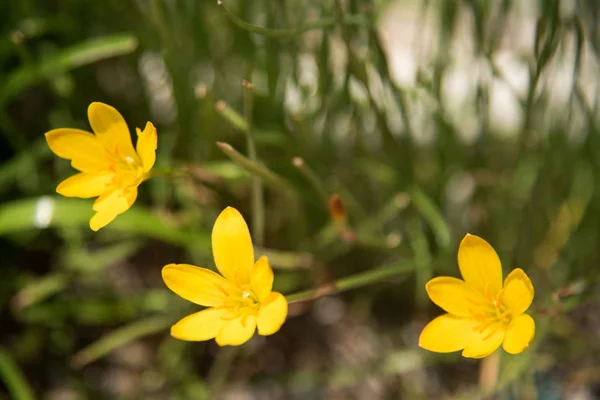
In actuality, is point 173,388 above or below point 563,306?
below

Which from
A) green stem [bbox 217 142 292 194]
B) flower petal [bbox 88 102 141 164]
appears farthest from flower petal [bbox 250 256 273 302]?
flower petal [bbox 88 102 141 164]

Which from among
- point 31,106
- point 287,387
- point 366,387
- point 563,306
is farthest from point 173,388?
point 563,306

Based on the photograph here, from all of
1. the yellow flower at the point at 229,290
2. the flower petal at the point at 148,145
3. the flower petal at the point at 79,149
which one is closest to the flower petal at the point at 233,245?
the yellow flower at the point at 229,290

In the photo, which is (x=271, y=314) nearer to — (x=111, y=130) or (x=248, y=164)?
(x=248, y=164)

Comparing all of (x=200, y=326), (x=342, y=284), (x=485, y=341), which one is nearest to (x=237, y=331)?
(x=200, y=326)

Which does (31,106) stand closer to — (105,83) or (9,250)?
(105,83)
